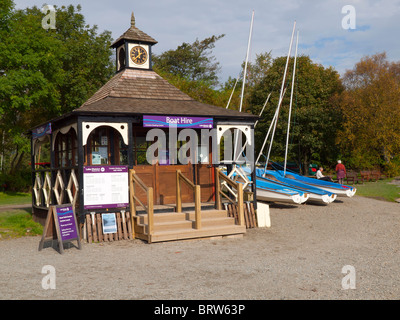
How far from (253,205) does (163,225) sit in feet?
10.9

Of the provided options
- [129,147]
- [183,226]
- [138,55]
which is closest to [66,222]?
[129,147]

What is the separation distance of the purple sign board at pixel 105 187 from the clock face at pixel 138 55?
192 inches

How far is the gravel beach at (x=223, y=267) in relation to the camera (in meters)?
6.04

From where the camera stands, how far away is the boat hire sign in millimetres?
11047

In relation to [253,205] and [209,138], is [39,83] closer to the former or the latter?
[209,138]

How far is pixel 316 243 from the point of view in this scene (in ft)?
33.1

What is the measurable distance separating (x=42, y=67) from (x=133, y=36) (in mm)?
14227

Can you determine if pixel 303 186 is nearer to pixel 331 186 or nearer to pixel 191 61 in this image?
pixel 331 186

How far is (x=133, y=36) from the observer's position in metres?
14.1

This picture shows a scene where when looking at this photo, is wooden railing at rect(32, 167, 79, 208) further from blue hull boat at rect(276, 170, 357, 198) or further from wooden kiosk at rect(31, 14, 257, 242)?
blue hull boat at rect(276, 170, 357, 198)

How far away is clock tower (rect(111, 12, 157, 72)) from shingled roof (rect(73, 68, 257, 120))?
0.91 ft

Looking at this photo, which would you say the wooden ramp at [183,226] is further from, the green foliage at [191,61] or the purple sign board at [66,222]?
the green foliage at [191,61]

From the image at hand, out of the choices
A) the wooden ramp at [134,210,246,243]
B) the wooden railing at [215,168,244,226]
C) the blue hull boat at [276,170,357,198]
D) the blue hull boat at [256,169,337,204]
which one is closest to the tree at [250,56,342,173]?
the blue hull boat at [276,170,357,198]
